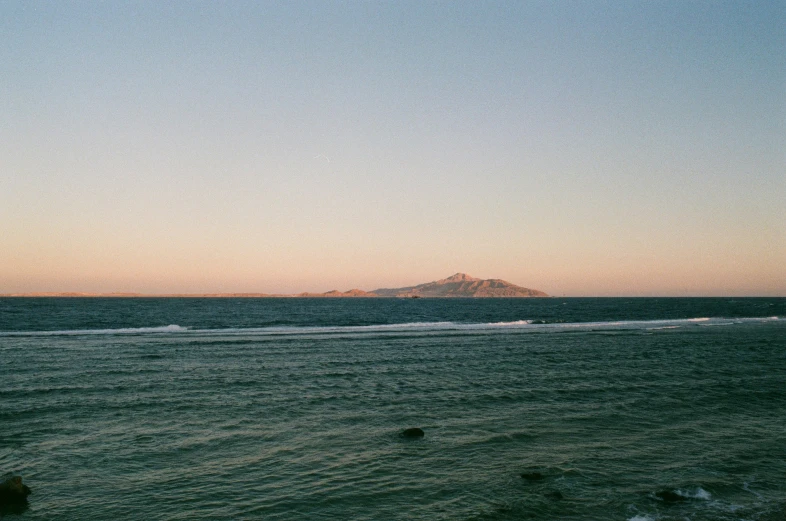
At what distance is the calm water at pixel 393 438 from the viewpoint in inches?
563

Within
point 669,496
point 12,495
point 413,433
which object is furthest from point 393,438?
point 12,495

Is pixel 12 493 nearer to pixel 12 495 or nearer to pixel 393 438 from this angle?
pixel 12 495

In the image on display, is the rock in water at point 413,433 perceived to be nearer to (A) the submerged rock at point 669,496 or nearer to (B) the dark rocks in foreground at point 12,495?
(A) the submerged rock at point 669,496

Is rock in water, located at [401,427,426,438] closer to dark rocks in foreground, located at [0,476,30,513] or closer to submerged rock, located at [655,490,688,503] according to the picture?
submerged rock, located at [655,490,688,503]

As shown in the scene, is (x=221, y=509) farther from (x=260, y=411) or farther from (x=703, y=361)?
(x=703, y=361)

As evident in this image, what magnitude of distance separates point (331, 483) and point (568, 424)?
11363mm

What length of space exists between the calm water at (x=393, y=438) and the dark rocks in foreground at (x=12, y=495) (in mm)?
350

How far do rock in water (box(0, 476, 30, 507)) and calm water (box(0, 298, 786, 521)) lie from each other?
1.30 feet

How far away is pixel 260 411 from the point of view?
24219 millimetres

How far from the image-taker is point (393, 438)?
65.5ft

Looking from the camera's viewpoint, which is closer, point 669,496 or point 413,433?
point 669,496

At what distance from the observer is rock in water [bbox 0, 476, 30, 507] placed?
45.4 feet

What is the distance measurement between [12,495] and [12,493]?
54 mm

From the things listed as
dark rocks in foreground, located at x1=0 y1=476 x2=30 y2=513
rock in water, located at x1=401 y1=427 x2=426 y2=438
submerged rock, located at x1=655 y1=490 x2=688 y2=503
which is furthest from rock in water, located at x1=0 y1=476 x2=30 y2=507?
submerged rock, located at x1=655 y1=490 x2=688 y2=503
